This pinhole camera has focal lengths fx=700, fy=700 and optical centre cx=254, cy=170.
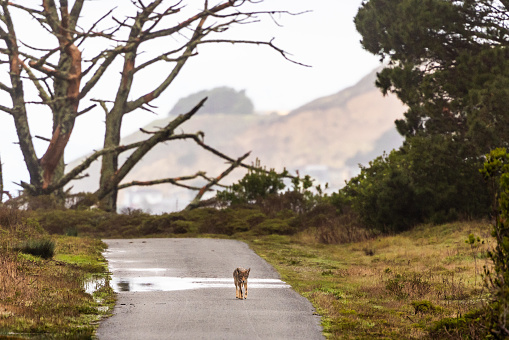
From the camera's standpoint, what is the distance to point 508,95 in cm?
2550

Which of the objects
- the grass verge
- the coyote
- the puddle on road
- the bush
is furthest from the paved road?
the bush

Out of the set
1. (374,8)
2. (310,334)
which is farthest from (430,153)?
(310,334)

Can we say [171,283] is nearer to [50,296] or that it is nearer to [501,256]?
[50,296]

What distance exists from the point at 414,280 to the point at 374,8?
23665mm

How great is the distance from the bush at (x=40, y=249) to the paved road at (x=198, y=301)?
162 cm

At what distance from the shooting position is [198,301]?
12.9 meters

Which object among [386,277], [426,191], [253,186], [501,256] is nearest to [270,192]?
[253,186]

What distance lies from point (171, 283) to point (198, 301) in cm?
258

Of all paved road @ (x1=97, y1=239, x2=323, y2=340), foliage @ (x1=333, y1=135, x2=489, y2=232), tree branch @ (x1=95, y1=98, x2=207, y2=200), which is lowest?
paved road @ (x1=97, y1=239, x2=323, y2=340)

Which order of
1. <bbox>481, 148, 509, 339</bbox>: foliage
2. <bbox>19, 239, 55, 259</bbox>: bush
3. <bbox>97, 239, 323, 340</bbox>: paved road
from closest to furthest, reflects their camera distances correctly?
<bbox>481, 148, 509, 339</bbox>: foliage
<bbox>97, 239, 323, 340</bbox>: paved road
<bbox>19, 239, 55, 259</bbox>: bush

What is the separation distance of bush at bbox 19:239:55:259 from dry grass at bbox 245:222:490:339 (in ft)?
19.6

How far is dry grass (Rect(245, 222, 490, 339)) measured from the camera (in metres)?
11.8

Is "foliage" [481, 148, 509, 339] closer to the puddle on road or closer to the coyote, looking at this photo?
the coyote

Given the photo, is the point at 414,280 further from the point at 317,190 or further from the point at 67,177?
the point at 67,177
